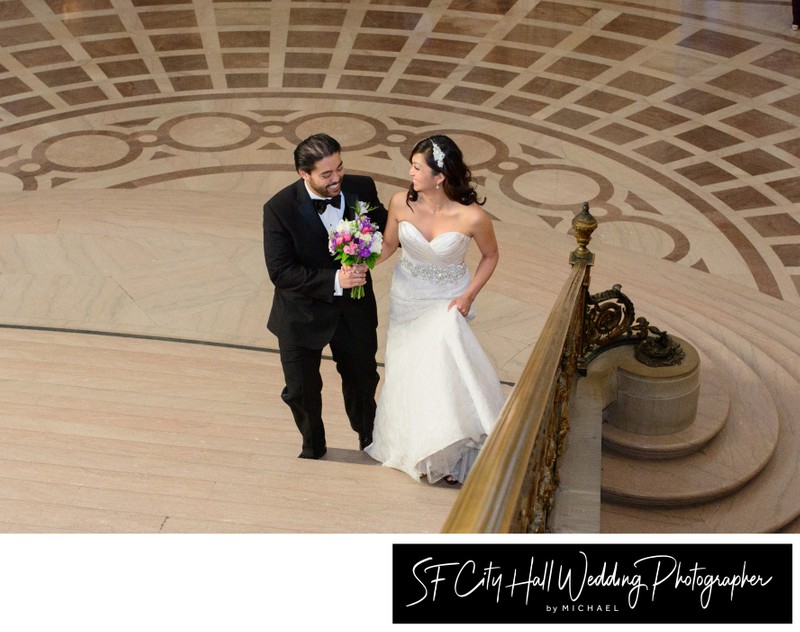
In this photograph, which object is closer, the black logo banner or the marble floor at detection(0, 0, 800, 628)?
the black logo banner

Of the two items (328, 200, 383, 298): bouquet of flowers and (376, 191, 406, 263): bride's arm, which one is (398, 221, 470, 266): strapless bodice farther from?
(328, 200, 383, 298): bouquet of flowers

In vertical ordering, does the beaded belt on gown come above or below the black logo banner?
below

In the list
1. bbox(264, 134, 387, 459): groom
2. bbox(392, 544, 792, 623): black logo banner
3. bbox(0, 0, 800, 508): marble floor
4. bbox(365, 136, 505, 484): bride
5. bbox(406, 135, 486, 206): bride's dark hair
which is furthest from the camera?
bbox(0, 0, 800, 508): marble floor

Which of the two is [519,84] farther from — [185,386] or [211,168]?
[185,386]

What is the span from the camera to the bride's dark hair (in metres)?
3.76

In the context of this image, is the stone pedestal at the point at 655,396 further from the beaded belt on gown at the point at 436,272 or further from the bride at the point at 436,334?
the beaded belt on gown at the point at 436,272

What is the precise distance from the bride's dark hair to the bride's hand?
398mm

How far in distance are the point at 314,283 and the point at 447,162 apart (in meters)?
0.68

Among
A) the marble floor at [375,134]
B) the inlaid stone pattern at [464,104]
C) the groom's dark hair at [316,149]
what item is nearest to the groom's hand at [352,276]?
the groom's dark hair at [316,149]

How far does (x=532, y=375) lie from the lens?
2588 mm

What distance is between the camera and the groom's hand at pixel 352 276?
362cm

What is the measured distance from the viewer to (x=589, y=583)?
1.78 metres

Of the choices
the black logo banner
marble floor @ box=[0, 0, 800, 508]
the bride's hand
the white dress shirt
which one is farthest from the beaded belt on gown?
the black logo banner

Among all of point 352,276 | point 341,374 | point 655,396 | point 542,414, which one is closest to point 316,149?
point 352,276
